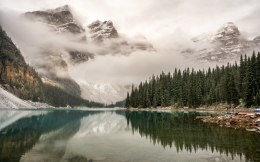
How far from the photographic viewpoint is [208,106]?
148500 mm

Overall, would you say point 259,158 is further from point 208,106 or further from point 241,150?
point 208,106

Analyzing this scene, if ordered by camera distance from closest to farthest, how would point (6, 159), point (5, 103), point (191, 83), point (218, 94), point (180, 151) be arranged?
point (6, 159) < point (180, 151) < point (218, 94) < point (191, 83) < point (5, 103)

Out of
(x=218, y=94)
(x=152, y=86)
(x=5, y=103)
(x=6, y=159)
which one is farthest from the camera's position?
(x=152, y=86)

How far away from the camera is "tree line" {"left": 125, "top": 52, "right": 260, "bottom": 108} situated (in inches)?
4033

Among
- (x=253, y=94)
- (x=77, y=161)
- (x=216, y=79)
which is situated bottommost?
(x=77, y=161)

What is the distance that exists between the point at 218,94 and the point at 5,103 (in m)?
122

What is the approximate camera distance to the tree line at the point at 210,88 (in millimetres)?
102438

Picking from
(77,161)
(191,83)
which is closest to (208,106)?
(191,83)

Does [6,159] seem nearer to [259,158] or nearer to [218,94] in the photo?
[259,158]

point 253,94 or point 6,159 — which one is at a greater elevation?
point 253,94

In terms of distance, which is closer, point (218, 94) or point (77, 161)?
point (77, 161)

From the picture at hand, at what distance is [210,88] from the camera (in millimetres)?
159750

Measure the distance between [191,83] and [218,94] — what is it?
70.8 ft

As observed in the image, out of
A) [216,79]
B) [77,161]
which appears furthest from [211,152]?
[216,79]
